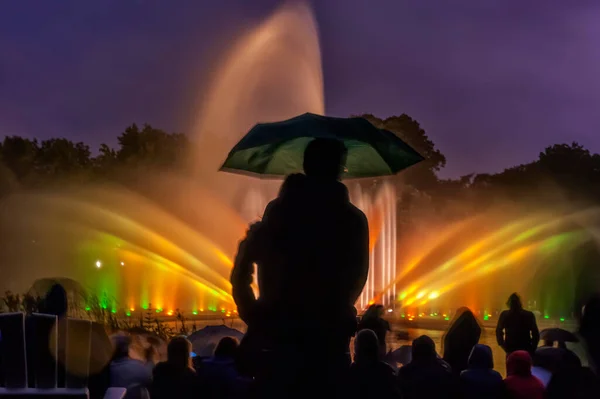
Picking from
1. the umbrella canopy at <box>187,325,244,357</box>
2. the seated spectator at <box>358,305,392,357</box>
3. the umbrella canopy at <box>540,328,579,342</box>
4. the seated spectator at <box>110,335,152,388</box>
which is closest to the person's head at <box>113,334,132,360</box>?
the seated spectator at <box>110,335,152,388</box>

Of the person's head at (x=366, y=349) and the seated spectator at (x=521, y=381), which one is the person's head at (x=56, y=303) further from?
the seated spectator at (x=521, y=381)

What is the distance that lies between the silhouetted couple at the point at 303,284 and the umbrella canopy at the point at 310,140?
3.13 feet

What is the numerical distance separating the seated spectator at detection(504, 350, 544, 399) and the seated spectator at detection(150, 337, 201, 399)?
2832mm

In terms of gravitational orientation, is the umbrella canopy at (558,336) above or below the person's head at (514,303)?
below

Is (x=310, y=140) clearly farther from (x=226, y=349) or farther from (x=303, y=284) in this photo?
(x=226, y=349)

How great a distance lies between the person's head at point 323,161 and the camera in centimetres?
439

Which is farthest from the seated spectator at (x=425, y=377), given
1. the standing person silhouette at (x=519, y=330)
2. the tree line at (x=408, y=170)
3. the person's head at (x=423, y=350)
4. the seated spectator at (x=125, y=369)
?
the tree line at (x=408, y=170)

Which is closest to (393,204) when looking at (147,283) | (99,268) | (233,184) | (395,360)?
(233,184)

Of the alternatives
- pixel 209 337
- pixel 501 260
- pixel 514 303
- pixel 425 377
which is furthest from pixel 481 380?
pixel 501 260

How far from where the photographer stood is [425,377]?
269 inches

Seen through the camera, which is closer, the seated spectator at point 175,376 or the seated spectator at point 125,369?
the seated spectator at point 125,369

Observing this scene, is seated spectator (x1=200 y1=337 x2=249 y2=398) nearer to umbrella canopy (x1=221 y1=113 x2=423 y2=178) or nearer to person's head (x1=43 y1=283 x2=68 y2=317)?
person's head (x1=43 y1=283 x2=68 y2=317)

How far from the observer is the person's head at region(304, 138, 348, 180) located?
4.39 m

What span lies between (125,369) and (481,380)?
3.17 metres
